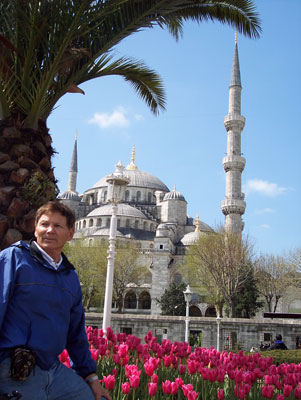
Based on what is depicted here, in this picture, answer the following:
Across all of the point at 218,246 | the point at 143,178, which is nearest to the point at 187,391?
the point at 218,246

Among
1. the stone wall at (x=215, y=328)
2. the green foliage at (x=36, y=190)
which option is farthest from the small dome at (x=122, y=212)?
the green foliage at (x=36, y=190)

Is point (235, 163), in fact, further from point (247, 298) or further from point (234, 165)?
point (247, 298)

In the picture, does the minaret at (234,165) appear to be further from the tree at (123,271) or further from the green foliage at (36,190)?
the green foliage at (36,190)

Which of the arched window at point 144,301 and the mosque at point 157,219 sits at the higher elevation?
the mosque at point 157,219

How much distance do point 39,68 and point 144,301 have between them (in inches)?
1805

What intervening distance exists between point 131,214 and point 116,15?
4998 centimetres

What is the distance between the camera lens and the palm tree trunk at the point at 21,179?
4.96m

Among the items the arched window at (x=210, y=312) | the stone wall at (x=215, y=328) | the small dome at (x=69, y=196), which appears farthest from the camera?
the small dome at (x=69, y=196)

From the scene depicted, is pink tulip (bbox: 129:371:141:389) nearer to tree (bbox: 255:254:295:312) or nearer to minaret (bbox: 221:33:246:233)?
tree (bbox: 255:254:295:312)

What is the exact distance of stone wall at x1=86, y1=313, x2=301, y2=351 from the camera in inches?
902

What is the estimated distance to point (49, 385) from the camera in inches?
97.0

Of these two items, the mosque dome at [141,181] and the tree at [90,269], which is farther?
the mosque dome at [141,181]

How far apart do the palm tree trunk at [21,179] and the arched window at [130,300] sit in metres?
45.2

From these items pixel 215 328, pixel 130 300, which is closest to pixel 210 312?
pixel 130 300
